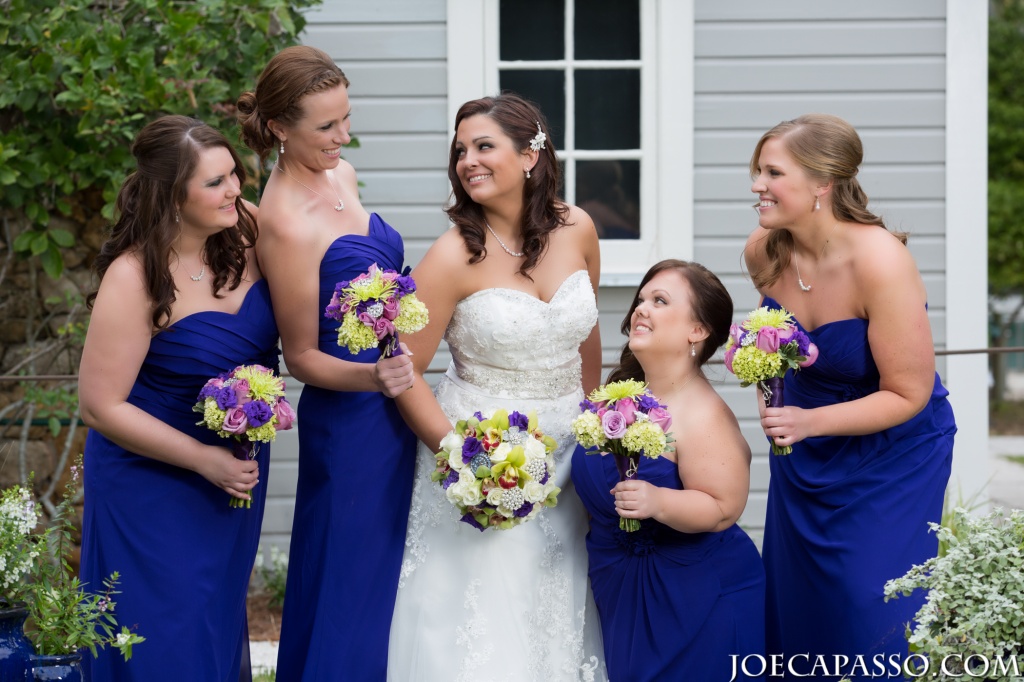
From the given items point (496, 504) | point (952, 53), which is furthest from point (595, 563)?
point (952, 53)

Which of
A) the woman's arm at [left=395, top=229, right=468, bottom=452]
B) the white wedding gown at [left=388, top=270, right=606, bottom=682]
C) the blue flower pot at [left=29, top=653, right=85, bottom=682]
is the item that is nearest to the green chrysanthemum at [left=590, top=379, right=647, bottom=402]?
the white wedding gown at [left=388, top=270, right=606, bottom=682]

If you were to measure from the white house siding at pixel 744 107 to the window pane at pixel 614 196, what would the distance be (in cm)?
31

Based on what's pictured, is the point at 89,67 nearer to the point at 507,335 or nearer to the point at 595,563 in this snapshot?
the point at 507,335

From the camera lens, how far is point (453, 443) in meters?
3.38

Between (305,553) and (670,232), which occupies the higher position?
(670,232)

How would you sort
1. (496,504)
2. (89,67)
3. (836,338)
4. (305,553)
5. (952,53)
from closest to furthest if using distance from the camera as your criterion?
(496,504) < (836,338) < (305,553) < (89,67) < (952,53)

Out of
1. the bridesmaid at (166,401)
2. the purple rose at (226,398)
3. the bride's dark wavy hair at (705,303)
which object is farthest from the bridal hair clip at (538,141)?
the purple rose at (226,398)

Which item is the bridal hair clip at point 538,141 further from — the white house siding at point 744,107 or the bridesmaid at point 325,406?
the white house siding at point 744,107

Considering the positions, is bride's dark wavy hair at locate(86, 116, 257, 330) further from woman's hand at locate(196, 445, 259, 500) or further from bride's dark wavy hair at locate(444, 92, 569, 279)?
bride's dark wavy hair at locate(444, 92, 569, 279)

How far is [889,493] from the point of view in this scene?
138 inches

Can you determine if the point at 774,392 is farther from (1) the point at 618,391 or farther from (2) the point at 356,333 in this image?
(2) the point at 356,333

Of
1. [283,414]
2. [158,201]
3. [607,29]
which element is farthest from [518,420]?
[607,29]

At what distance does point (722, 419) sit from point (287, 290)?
143 cm

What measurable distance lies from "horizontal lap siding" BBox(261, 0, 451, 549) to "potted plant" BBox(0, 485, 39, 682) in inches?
142
